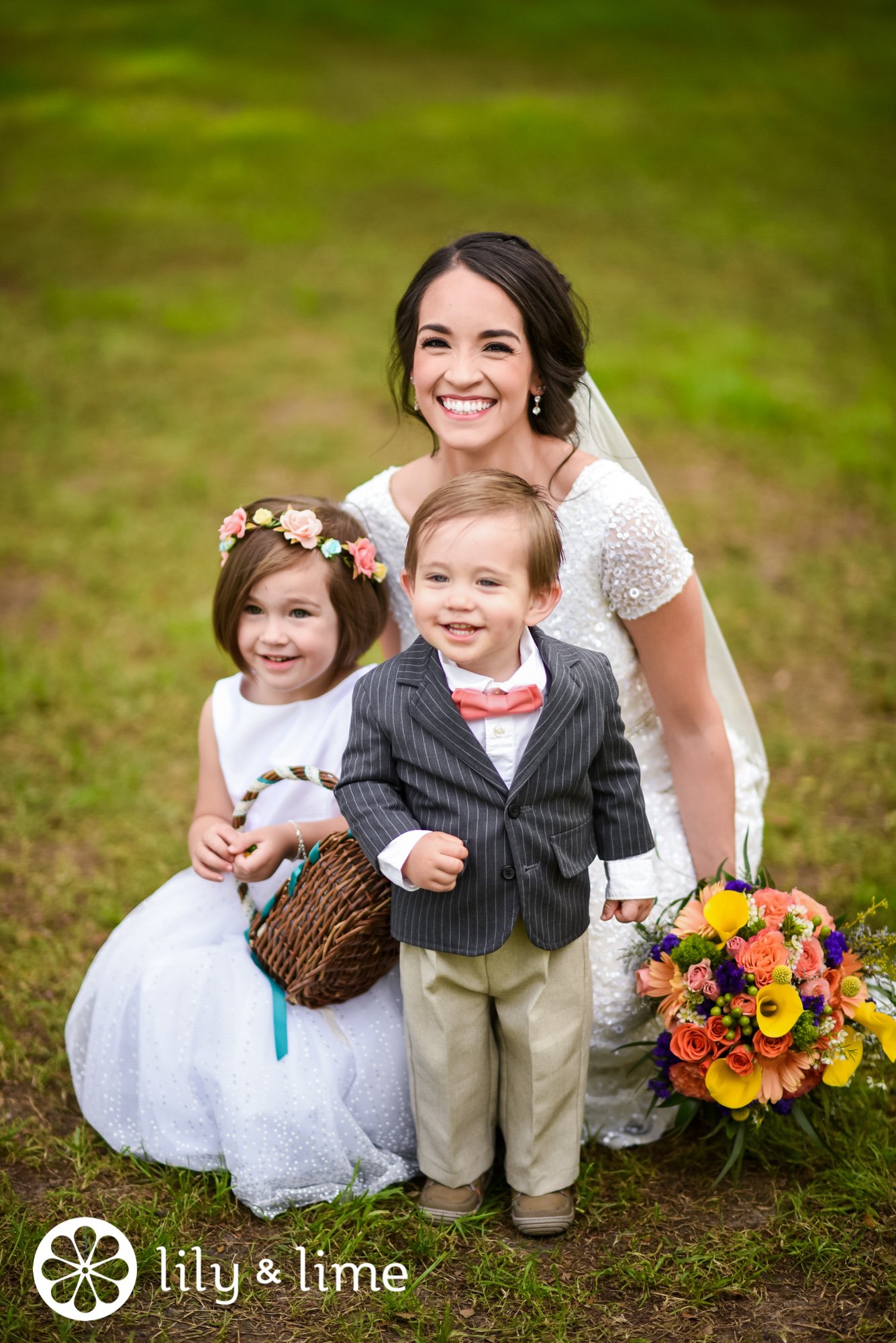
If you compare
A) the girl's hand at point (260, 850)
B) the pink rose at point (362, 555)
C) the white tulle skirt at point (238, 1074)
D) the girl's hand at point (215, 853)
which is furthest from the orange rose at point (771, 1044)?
the pink rose at point (362, 555)

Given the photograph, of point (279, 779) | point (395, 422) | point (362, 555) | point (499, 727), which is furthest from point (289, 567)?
point (395, 422)

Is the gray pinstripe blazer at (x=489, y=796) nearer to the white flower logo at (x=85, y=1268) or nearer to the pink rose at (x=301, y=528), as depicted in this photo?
the pink rose at (x=301, y=528)

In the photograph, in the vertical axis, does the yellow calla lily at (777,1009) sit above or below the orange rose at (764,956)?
below

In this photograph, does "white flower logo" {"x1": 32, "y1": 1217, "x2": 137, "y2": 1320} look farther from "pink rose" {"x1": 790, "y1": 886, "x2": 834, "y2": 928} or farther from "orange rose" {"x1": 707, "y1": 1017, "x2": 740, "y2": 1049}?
"pink rose" {"x1": 790, "y1": 886, "x2": 834, "y2": 928}

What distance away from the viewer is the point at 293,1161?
2709 millimetres

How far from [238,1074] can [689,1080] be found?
980 mm

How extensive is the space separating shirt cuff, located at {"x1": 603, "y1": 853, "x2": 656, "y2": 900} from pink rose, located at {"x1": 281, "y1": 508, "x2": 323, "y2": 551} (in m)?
1.00

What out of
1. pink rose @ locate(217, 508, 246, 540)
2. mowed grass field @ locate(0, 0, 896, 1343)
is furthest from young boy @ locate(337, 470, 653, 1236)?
pink rose @ locate(217, 508, 246, 540)

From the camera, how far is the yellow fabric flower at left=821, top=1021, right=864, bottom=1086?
2609 mm

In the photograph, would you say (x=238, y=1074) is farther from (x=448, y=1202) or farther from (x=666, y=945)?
(x=666, y=945)

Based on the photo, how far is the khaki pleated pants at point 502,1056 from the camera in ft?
8.30

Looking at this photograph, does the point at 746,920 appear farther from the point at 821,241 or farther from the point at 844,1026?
the point at 821,241

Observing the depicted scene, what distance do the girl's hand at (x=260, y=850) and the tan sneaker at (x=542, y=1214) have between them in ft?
2.95

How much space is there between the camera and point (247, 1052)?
275cm
